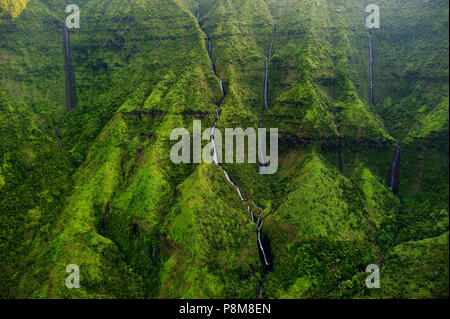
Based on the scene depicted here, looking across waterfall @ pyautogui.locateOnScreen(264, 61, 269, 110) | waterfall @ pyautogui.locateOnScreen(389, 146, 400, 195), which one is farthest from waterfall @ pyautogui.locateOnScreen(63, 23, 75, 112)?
waterfall @ pyautogui.locateOnScreen(389, 146, 400, 195)

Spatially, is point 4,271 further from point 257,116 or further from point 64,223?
point 257,116

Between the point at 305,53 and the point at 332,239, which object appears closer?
the point at 332,239

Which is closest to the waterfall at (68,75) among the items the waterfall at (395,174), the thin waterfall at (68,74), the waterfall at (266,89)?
the thin waterfall at (68,74)

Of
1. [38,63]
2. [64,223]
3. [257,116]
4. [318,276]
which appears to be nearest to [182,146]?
[257,116]

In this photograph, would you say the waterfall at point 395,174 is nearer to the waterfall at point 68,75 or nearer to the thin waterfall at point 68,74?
the thin waterfall at point 68,74
